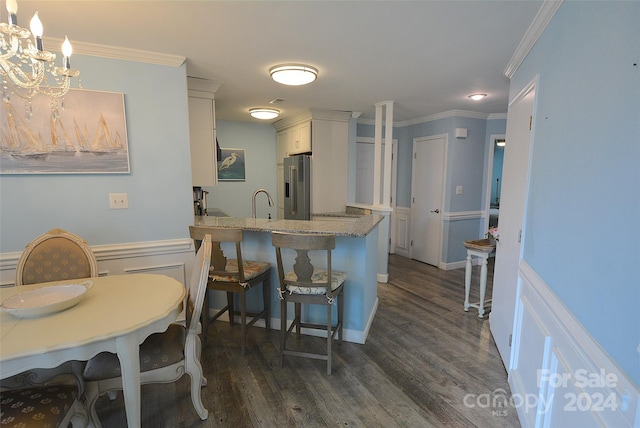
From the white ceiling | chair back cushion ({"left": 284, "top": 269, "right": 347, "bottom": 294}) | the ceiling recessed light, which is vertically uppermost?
the ceiling recessed light

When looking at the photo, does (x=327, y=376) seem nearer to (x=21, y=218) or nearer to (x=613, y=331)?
(x=613, y=331)

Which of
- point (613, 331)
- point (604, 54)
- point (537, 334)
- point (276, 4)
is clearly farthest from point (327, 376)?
point (276, 4)

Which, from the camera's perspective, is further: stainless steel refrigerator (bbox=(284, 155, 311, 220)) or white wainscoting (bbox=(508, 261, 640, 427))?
stainless steel refrigerator (bbox=(284, 155, 311, 220))

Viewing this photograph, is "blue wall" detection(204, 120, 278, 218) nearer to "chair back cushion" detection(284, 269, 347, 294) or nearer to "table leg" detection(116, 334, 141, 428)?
"chair back cushion" detection(284, 269, 347, 294)

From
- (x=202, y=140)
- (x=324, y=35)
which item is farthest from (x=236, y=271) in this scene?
(x=324, y=35)

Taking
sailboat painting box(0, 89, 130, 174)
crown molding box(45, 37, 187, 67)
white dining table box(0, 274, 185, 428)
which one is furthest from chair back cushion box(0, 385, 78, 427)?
crown molding box(45, 37, 187, 67)

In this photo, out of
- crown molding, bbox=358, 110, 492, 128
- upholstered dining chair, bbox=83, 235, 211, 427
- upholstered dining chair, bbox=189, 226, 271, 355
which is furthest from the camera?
crown molding, bbox=358, 110, 492, 128

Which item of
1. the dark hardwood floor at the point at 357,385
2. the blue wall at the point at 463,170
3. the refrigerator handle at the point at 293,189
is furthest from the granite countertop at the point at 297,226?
the blue wall at the point at 463,170

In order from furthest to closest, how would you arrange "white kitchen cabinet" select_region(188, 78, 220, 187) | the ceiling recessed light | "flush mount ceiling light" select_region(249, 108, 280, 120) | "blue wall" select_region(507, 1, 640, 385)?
"flush mount ceiling light" select_region(249, 108, 280, 120), the ceiling recessed light, "white kitchen cabinet" select_region(188, 78, 220, 187), "blue wall" select_region(507, 1, 640, 385)

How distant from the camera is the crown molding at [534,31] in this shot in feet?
5.05

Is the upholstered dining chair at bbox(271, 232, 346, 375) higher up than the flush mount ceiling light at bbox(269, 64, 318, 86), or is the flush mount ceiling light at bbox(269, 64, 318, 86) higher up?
the flush mount ceiling light at bbox(269, 64, 318, 86)

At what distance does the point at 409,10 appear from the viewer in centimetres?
169

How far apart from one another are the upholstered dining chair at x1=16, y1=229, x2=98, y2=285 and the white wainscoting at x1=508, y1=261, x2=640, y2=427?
2.55 meters

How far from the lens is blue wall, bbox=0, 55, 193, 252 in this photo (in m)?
2.13
